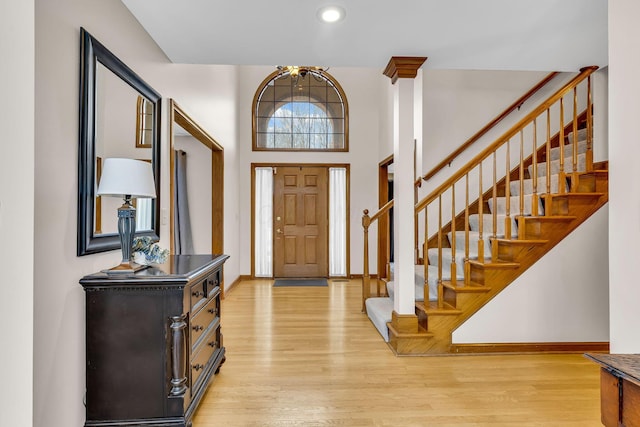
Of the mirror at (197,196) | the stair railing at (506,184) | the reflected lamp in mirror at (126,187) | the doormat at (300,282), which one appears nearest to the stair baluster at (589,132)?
the stair railing at (506,184)

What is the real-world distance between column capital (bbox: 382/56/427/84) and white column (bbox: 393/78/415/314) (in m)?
0.05

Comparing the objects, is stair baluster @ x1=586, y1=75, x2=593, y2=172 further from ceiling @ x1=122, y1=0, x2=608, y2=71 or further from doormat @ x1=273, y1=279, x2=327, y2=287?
doormat @ x1=273, y1=279, x2=327, y2=287

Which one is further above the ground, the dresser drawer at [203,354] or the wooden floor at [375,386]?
the dresser drawer at [203,354]

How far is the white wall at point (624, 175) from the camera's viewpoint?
4.02 ft

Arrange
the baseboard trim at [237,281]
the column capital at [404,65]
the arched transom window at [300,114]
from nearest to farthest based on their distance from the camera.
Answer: the column capital at [404,65]
the baseboard trim at [237,281]
the arched transom window at [300,114]

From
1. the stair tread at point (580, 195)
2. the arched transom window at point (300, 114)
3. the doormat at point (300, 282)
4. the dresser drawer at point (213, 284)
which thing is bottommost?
the doormat at point (300, 282)

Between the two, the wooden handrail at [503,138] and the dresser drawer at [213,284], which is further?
the wooden handrail at [503,138]

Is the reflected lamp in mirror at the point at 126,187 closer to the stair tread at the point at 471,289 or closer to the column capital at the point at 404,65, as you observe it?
the column capital at the point at 404,65

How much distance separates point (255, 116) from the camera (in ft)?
20.0

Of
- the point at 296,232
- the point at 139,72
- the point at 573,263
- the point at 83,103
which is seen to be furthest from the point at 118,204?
the point at 296,232

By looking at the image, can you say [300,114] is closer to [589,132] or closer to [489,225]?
[489,225]

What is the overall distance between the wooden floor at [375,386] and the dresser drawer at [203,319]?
427 mm

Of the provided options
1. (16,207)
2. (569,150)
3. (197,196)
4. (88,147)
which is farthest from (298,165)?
(16,207)

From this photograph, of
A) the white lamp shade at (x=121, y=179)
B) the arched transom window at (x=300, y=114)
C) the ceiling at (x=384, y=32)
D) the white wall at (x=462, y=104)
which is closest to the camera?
the white lamp shade at (x=121, y=179)
